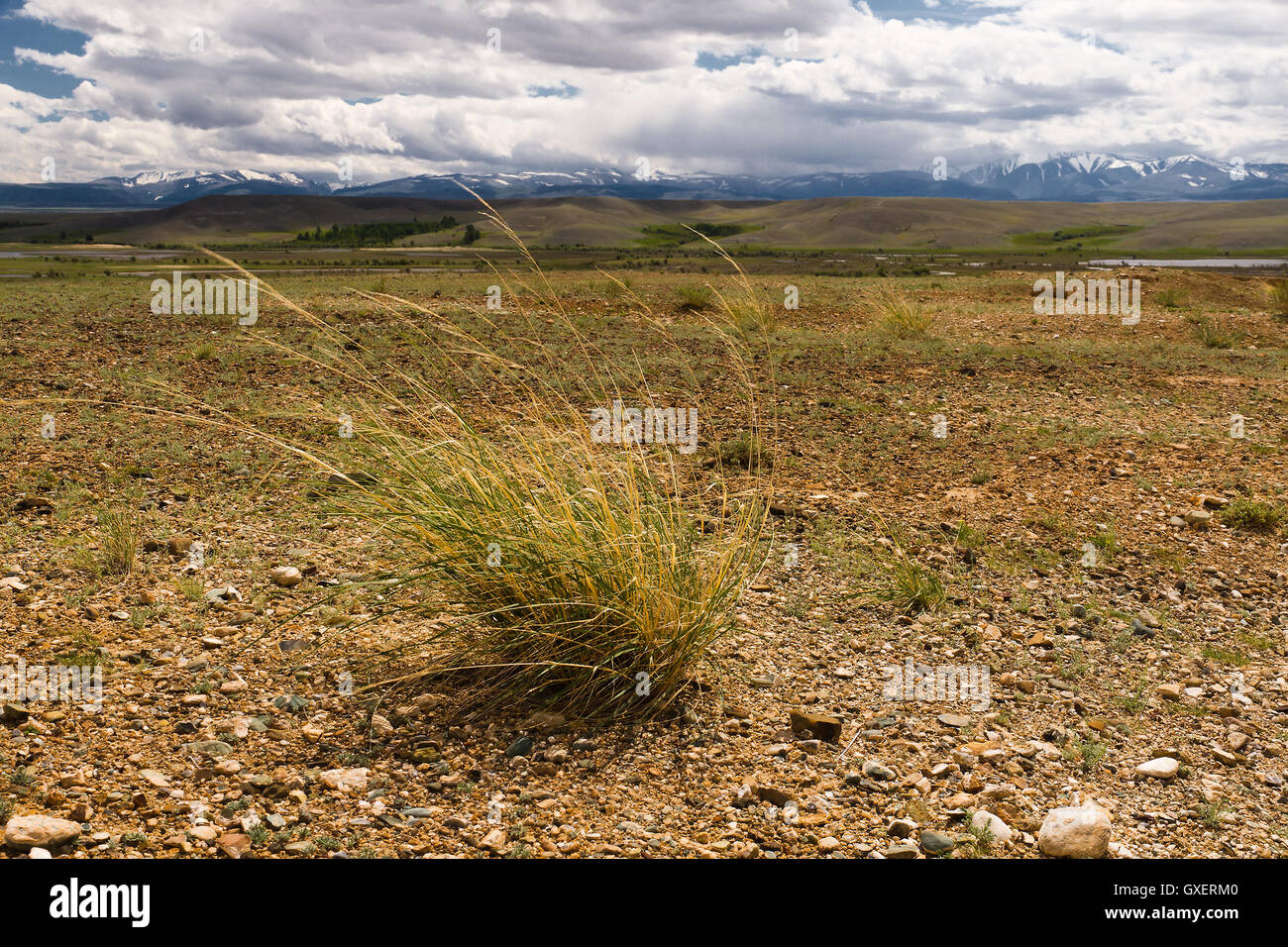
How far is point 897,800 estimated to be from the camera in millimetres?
2883

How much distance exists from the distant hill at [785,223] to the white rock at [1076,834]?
308 ft

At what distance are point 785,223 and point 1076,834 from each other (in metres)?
140

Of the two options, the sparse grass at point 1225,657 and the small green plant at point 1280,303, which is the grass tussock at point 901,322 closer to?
the small green plant at point 1280,303

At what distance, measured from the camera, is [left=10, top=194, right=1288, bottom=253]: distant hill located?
10700 cm

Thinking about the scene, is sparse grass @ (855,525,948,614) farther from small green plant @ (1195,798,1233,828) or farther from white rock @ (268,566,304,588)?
white rock @ (268,566,304,588)

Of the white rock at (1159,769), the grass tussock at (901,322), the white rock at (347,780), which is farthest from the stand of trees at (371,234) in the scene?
the white rock at (1159,769)

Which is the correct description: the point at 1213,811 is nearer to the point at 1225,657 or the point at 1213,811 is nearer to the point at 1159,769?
the point at 1159,769

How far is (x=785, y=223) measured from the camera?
135 meters

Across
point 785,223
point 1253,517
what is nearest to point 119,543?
point 1253,517

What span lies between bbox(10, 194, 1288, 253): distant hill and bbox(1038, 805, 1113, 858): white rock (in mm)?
94026

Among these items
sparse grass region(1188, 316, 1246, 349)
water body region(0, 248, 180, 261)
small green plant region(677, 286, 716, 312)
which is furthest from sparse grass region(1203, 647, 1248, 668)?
water body region(0, 248, 180, 261)

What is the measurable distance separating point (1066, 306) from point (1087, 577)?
43.1ft

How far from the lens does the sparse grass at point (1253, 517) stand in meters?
5.51
